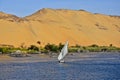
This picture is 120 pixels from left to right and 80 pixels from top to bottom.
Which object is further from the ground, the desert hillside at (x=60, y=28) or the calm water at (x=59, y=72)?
the desert hillside at (x=60, y=28)

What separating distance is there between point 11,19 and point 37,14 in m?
32.1

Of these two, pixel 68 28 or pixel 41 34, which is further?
pixel 68 28

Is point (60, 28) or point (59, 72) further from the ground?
point (60, 28)

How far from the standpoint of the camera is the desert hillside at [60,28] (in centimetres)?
11894

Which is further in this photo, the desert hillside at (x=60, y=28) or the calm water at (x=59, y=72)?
the desert hillside at (x=60, y=28)

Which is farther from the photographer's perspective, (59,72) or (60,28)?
(60,28)

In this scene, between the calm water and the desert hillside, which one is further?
the desert hillside

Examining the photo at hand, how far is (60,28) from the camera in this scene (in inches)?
5335

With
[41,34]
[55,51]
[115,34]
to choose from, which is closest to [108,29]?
[115,34]

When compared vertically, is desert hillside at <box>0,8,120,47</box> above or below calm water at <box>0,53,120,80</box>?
above

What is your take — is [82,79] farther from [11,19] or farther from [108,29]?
[108,29]

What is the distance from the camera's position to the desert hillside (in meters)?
119

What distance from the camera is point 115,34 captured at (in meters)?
153

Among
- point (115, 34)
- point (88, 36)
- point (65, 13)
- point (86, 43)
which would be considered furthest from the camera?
point (65, 13)
